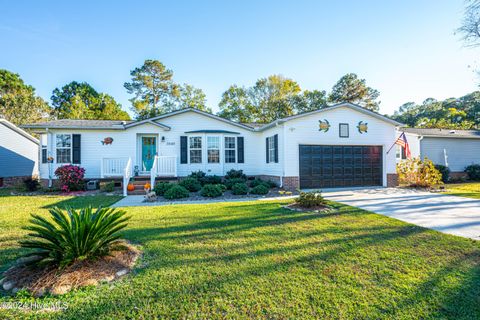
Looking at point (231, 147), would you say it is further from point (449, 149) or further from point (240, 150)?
point (449, 149)

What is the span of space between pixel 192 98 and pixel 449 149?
27.9m

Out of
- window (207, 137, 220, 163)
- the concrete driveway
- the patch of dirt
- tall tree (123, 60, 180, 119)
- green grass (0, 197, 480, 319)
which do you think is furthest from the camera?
tall tree (123, 60, 180, 119)

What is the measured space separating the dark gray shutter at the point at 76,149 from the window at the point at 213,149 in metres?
7.07

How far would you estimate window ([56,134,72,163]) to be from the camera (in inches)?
484

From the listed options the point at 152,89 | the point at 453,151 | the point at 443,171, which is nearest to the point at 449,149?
the point at 453,151

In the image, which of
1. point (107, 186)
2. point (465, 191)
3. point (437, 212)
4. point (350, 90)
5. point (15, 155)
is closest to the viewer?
point (437, 212)

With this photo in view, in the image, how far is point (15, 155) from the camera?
16.2 metres

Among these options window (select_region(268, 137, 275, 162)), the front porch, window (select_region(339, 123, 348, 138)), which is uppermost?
window (select_region(339, 123, 348, 138))

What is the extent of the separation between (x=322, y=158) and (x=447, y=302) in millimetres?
9770

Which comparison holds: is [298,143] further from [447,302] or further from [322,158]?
[447,302]

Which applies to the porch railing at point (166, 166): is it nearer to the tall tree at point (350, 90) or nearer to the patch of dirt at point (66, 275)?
the patch of dirt at point (66, 275)

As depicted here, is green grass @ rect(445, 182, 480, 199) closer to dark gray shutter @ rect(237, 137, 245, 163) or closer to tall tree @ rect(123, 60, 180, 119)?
dark gray shutter @ rect(237, 137, 245, 163)

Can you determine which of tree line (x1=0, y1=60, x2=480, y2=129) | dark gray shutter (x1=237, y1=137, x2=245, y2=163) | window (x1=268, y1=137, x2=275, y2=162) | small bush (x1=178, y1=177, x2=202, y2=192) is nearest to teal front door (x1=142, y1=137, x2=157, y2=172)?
small bush (x1=178, y1=177, x2=202, y2=192)

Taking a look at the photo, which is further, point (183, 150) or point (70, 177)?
point (183, 150)
